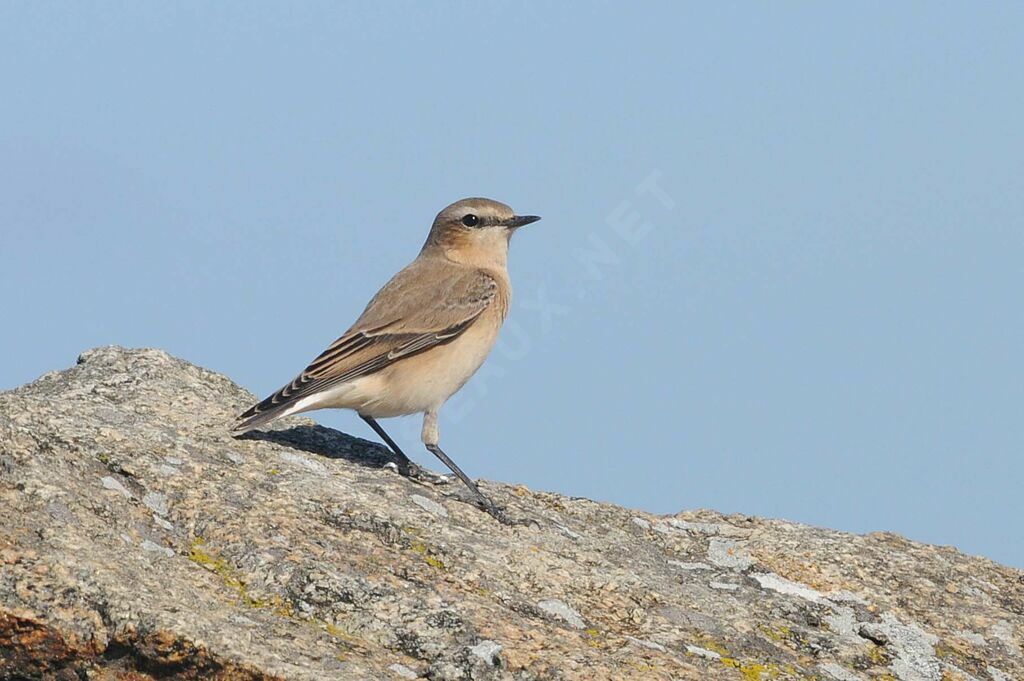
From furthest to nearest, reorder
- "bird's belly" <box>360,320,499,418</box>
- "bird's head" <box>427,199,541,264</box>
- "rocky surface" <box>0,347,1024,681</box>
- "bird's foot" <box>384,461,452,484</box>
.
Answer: "bird's head" <box>427,199,541,264</box> < "bird's belly" <box>360,320,499,418</box> < "bird's foot" <box>384,461,452,484</box> < "rocky surface" <box>0,347,1024,681</box>

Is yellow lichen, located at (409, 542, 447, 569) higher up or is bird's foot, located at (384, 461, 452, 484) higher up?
A: bird's foot, located at (384, 461, 452, 484)

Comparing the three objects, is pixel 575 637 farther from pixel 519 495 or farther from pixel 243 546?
pixel 519 495

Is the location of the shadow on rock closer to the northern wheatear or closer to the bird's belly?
the northern wheatear

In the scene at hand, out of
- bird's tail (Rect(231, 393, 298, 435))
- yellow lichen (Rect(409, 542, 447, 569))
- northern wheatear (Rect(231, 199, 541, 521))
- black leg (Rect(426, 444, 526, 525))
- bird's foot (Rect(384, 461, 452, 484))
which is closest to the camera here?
yellow lichen (Rect(409, 542, 447, 569))

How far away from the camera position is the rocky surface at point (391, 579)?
5582 mm

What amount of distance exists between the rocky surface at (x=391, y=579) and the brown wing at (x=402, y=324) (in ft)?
2.38

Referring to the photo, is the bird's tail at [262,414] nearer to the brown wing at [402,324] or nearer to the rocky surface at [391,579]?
the brown wing at [402,324]

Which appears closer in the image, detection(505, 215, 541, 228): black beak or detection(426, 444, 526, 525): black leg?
detection(426, 444, 526, 525): black leg

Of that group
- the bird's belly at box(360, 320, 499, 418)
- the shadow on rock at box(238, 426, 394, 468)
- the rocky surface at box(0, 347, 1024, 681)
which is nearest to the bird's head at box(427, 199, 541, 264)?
the bird's belly at box(360, 320, 499, 418)

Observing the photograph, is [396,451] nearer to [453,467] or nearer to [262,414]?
[453,467]

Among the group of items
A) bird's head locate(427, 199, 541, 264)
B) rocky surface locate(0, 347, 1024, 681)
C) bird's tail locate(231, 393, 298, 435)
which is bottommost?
rocky surface locate(0, 347, 1024, 681)

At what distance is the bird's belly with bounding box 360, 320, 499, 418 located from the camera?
9.83 metres

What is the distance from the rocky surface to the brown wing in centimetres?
72

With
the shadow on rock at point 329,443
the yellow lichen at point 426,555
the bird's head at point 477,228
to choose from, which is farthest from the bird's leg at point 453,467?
the bird's head at point 477,228
